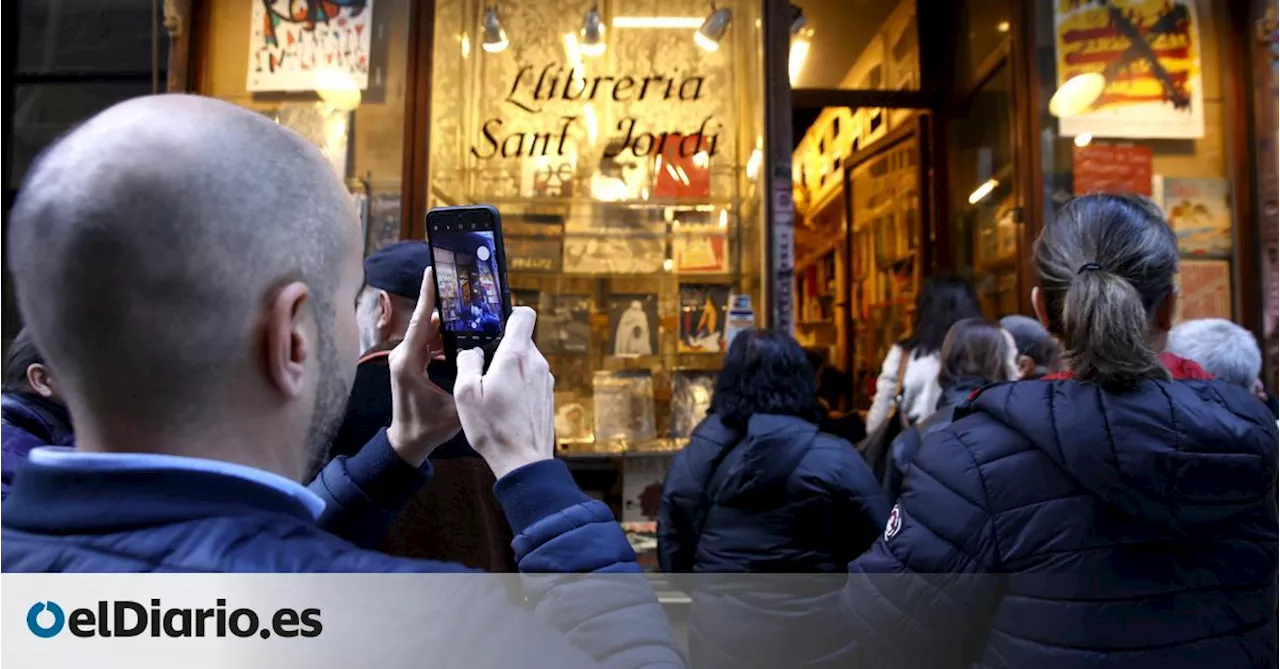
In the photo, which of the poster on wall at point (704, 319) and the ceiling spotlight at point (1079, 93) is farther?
the poster on wall at point (704, 319)

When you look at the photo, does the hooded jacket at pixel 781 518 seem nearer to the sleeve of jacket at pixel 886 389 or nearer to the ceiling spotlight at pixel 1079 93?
the sleeve of jacket at pixel 886 389

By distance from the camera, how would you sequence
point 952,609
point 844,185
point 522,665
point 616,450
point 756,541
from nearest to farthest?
point 522,665, point 952,609, point 756,541, point 616,450, point 844,185

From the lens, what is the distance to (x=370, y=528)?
3.16 ft

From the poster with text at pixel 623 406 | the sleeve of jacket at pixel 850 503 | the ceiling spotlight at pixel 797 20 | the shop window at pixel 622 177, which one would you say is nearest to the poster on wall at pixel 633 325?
the shop window at pixel 622 177

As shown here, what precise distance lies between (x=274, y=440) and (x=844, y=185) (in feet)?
21.5

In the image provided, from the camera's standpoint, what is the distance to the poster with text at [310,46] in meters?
4.16

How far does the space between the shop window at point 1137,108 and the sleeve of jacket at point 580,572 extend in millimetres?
4265

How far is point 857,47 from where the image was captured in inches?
233

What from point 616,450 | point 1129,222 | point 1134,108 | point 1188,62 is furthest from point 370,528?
point 1188,62

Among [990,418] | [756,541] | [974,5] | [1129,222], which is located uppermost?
[974,5]

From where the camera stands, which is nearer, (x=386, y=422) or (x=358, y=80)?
(x=386, y=422)

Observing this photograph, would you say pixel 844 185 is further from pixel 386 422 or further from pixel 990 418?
pixel 386 422

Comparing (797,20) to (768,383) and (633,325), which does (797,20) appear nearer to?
(633,325)

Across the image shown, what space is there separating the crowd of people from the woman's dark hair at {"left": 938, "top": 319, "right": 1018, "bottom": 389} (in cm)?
121
